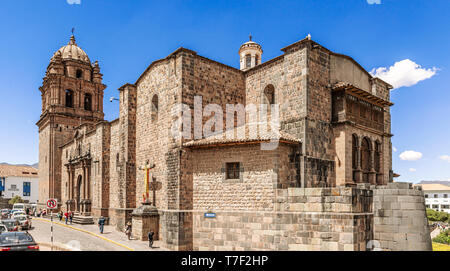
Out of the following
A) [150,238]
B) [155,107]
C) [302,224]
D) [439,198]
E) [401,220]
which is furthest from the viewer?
[439,198]

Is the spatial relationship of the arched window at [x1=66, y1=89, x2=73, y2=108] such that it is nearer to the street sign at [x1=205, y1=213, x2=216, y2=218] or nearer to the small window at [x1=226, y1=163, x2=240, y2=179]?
the street sign at [x1=205, y1=213, x2=216, y2=218]

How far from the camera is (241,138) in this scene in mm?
16078

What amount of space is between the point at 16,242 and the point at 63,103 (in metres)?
29.1

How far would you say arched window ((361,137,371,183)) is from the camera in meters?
19.1

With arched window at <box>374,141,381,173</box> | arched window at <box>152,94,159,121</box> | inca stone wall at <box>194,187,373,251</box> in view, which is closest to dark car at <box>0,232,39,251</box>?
inca stone wall at <box>194,187,373,251</box>

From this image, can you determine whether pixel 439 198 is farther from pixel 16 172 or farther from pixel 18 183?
pixel 16 172

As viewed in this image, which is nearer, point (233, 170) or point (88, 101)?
point (233, 170)

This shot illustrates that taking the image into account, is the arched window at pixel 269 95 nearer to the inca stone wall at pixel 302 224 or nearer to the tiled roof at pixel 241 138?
the tiled roof at pixel 241 138

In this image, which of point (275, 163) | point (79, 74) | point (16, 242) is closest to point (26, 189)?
point (79, 74)

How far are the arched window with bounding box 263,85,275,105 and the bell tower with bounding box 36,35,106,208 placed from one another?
25.5m

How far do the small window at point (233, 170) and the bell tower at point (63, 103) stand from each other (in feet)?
88.7

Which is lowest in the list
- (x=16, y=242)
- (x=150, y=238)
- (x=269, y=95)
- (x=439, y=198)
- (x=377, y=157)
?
→ (x=439, y=198)

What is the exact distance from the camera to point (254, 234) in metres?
15.2

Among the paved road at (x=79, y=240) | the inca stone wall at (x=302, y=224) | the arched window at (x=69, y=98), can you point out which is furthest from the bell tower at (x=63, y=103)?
the inca stone wall at (x=302, y=224)
